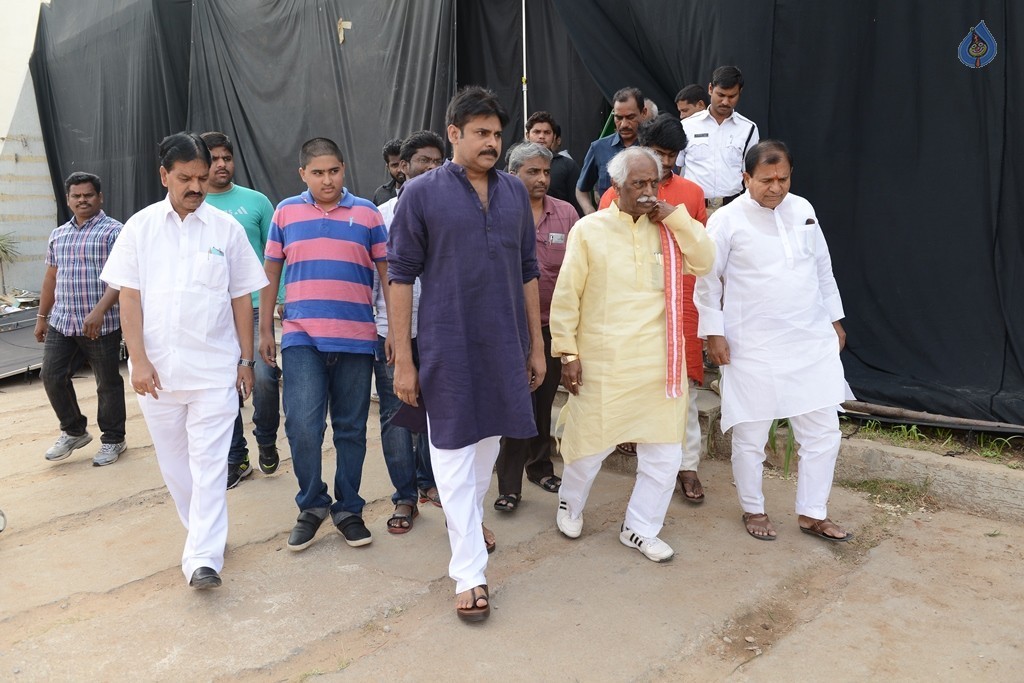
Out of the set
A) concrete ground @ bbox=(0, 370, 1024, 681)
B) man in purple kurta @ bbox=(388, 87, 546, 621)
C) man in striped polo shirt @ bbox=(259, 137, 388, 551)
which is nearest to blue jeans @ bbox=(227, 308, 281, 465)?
concrete ground @ bbox=(0, 370, 1024, 681)

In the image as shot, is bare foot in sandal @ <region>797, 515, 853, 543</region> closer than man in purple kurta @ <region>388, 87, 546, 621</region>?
No

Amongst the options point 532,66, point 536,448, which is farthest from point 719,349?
point 532,66

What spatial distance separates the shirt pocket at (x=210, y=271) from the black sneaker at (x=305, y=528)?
40.3 inches

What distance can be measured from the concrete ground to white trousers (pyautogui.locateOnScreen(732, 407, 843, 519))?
0.55 ft

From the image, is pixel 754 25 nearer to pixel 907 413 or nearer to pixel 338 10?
pixel 907 413

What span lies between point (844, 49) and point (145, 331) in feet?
12.2

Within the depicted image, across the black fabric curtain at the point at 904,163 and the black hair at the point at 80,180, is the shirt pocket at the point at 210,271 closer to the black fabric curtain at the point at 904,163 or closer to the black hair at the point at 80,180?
the black hair at the point at 80,180

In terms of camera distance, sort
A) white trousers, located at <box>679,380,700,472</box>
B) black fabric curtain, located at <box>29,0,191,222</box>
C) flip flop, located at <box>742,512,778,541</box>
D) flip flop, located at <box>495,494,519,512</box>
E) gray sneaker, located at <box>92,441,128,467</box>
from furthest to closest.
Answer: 1. black fabric curtain, located at <box>29,0,191,222</box>
2. gray sneaker, located at <box>92,441,128,467</box>
3. white trousers, located at <box>679,380,700,472</box>
4. flip flop, located at <box>495,494,519,512</box>
5. flip flop, located at <box>742,512,778,541</box>

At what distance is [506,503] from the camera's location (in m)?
3.70

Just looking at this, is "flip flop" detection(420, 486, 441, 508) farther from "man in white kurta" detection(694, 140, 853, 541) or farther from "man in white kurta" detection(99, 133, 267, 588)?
"man in white kurta" detection(694, 140, 853, 541)

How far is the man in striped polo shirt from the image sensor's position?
322 centimetres

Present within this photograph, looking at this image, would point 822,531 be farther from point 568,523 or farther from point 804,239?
point 804,239

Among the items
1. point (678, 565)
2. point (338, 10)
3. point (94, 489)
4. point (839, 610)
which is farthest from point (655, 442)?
point (338, 10)

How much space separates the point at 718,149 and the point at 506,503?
88.1 inches
